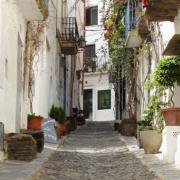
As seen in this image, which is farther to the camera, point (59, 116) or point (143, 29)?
point (59, 116)

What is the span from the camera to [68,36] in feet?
86.4

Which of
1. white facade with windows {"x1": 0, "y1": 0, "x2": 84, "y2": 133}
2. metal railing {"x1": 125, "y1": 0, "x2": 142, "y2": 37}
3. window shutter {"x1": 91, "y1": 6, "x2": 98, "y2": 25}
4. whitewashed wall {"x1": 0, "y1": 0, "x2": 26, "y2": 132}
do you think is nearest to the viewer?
whitewashed wall {"x1": 0, "y1": 0, "x2": 26, "y2": 132}

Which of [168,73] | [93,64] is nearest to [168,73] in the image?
[168,73]

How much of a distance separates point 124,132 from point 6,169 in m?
10.9

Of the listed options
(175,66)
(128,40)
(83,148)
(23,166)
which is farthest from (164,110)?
(128,40)

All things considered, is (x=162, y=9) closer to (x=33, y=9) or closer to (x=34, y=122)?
(x=33, y=9)

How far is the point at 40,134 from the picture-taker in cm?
1331

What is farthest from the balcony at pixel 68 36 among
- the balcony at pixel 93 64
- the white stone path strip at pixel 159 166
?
the white stone path strip at pixel 159 166

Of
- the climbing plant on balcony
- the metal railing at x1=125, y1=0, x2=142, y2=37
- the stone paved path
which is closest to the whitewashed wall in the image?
the stone paved path

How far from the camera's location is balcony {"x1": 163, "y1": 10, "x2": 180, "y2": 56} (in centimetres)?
1159

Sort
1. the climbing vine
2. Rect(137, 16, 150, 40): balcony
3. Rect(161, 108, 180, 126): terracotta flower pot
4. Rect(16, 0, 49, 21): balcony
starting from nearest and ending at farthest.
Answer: Rect(161, 108, 180, 126): terracotta flower pot, Rect(16, 0, 49, 21): balcony, the climbing vine, Rect(137, 16, 150, 40): balcony

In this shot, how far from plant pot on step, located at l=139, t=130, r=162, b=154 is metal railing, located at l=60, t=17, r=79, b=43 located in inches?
506

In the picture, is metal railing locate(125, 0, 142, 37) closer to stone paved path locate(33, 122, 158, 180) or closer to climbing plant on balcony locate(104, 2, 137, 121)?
climbing plant on balcony locate(104, 2, 137, 121)

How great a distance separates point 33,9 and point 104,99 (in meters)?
28.4
